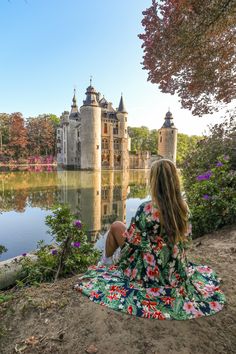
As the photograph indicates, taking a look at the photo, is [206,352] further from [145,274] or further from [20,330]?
[20,330]

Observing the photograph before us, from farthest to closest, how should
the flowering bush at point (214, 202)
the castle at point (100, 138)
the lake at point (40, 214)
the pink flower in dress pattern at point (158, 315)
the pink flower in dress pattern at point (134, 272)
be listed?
the castle at point (100, 138), the lake at point (40, 214), the flowering bush at point (214, 202), the pink flower in dress pattern at point (134, 272), the pink flower in dress pattern at point (158, 315)

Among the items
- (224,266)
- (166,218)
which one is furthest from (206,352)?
(224,266)

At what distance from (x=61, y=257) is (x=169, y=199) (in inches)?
71.6

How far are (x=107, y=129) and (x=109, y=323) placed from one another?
33001 millimetres

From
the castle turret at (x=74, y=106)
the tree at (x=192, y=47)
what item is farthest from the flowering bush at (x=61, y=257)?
the castle turret at (x=74, y=106)

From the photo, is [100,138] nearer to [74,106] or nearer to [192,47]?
[74,106]

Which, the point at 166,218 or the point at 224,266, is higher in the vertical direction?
the point at 166,218

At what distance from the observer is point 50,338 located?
161 centimetres

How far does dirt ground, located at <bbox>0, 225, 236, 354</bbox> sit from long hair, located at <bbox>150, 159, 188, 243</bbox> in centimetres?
69

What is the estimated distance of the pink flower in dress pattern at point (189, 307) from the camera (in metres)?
1.83

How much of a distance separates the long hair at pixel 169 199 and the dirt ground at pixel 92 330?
0.69 meters

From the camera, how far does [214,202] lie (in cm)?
407

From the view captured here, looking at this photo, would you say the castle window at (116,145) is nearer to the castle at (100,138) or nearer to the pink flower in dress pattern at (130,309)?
the castle at (100,138)

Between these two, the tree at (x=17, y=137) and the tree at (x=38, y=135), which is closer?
the tree at (x=17, y=137)
